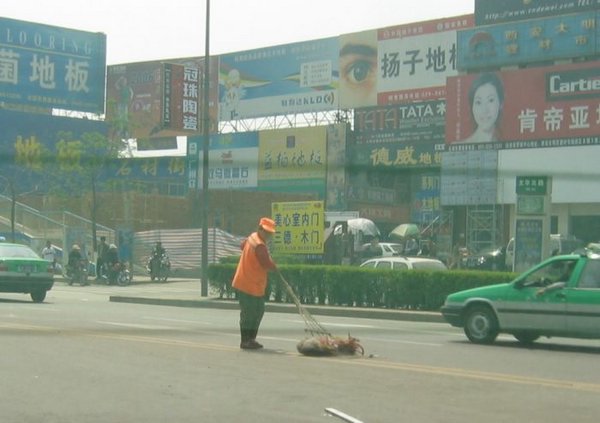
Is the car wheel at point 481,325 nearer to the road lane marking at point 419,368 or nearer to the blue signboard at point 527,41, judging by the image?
the road lane marking at point 419,368

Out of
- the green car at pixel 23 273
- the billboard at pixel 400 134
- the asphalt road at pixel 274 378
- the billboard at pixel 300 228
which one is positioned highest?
the billboard at pixel 400 134

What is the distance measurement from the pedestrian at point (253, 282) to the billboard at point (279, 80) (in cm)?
4433

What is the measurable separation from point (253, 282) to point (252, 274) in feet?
0.30

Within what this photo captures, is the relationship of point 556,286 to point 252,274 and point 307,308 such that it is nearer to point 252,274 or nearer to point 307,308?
point 252,274

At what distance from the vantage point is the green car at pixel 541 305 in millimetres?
14102

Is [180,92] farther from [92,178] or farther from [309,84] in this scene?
[92,178]

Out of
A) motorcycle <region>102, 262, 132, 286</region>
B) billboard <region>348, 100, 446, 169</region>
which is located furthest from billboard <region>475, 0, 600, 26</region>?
motorcycle <region>102, 262, 132, 286</region>

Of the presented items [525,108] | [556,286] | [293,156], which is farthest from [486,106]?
[556,286]

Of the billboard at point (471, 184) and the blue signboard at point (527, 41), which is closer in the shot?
the blue signboard at point (527, 41)

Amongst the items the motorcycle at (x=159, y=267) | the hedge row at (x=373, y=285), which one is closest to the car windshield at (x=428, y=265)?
the hedge row at (x=373, y=285)

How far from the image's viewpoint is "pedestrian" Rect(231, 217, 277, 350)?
41.7 feet

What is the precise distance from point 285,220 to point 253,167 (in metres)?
35.0

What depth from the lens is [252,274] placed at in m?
12.8

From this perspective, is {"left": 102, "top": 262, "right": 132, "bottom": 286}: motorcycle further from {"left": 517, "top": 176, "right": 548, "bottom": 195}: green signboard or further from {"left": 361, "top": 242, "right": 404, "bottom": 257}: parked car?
{"left": 517, "top": 176, "right": 548, "bottom": 195}: green signboard
